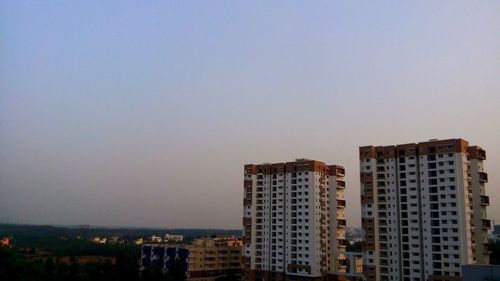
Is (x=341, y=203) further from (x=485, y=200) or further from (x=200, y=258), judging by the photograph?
(x=200, y=258)

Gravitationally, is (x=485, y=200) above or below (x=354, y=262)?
above

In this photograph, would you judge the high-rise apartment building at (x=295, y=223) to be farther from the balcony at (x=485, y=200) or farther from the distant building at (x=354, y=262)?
the balcony at (x=485, y=200)

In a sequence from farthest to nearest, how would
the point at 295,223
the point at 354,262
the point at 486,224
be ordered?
the point at 354,262, the point at 295,223, the point at 486,224

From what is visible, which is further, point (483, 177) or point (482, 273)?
point (483, 177)

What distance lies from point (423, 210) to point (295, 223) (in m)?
2.81

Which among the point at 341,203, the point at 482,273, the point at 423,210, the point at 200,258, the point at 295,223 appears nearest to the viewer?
the point at 482,273

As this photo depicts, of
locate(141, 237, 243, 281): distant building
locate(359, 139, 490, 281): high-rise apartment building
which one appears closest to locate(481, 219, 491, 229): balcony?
locate(359, 139, 490, 281): high-rise apartment building

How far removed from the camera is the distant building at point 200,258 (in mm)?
11453

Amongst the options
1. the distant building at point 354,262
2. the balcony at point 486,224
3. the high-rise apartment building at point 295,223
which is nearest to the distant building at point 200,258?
the high-rise apartment building at point 295,223

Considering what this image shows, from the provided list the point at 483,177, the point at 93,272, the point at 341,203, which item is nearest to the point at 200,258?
the point at 93,272

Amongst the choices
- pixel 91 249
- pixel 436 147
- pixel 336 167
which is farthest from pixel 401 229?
pixel 91 249

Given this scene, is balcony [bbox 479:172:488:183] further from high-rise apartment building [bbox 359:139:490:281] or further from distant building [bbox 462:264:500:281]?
distant building [bbox 462:264:500:281]

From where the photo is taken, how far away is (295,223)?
32.5ft

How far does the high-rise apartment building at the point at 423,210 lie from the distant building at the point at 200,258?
188 inches
